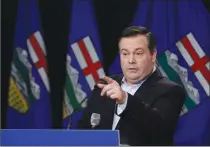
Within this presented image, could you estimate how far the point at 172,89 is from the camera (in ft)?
6.56

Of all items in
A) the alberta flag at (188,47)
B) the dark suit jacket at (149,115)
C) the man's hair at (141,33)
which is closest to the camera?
the dark suit jacket at (149,115)

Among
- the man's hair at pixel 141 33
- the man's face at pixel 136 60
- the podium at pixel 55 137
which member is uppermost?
the man's hair at pixel 141 33

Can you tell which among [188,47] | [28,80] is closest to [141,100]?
[188,47]

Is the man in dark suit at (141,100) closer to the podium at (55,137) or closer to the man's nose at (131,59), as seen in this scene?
the man's nose at (131,59)

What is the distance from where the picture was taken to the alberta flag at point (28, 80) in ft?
7.30

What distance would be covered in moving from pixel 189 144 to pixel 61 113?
80cm

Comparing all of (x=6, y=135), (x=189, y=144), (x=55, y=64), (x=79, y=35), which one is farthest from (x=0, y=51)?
(x=189, y=144)

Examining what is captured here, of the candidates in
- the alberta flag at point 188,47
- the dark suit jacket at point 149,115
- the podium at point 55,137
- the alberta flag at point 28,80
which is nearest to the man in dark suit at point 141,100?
the dark suit jacket at point 149,115

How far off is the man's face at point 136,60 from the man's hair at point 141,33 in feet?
0.12

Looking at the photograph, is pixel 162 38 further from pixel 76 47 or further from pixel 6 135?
pixel 6 135

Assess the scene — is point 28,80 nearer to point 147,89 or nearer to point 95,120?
point 95,120

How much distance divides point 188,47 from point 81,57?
66 cm

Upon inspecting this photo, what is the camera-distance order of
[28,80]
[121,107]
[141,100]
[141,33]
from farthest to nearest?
[28,80], [141,33], [141,100], [121,107]

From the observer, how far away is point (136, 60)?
1992 millimetres
